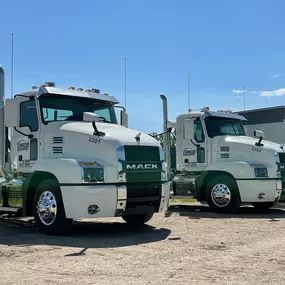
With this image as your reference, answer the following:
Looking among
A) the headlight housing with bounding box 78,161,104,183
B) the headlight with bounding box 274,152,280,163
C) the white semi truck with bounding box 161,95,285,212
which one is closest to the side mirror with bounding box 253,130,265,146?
the white semi truck with bounding box 161,95,285,212

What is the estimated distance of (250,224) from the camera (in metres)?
10.5

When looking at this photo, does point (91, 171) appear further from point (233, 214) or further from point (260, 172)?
point (260, 172)

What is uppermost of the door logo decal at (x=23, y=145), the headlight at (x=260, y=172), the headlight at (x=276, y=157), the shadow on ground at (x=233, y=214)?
the door logo decal at (x=23, y=145)

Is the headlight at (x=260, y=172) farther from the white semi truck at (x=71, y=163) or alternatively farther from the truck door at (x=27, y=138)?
the truck door at (x=27, y=138)

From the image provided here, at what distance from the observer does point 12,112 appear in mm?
9297

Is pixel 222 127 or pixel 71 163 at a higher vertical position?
pixel 222 127

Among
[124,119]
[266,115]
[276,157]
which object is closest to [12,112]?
[124,119]

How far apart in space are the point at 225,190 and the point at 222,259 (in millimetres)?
6278

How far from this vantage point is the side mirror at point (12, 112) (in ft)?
30.4

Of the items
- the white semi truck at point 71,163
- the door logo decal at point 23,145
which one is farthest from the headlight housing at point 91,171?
the door logo decal at point 23,145

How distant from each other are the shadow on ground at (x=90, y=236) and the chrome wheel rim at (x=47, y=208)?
310mm

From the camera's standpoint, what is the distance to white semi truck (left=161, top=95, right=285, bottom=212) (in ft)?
41.0

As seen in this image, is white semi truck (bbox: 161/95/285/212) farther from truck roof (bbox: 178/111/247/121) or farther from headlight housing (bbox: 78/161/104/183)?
headlight housing (bbox: 78/161/104/183)

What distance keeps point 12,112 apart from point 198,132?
19.5 feet
